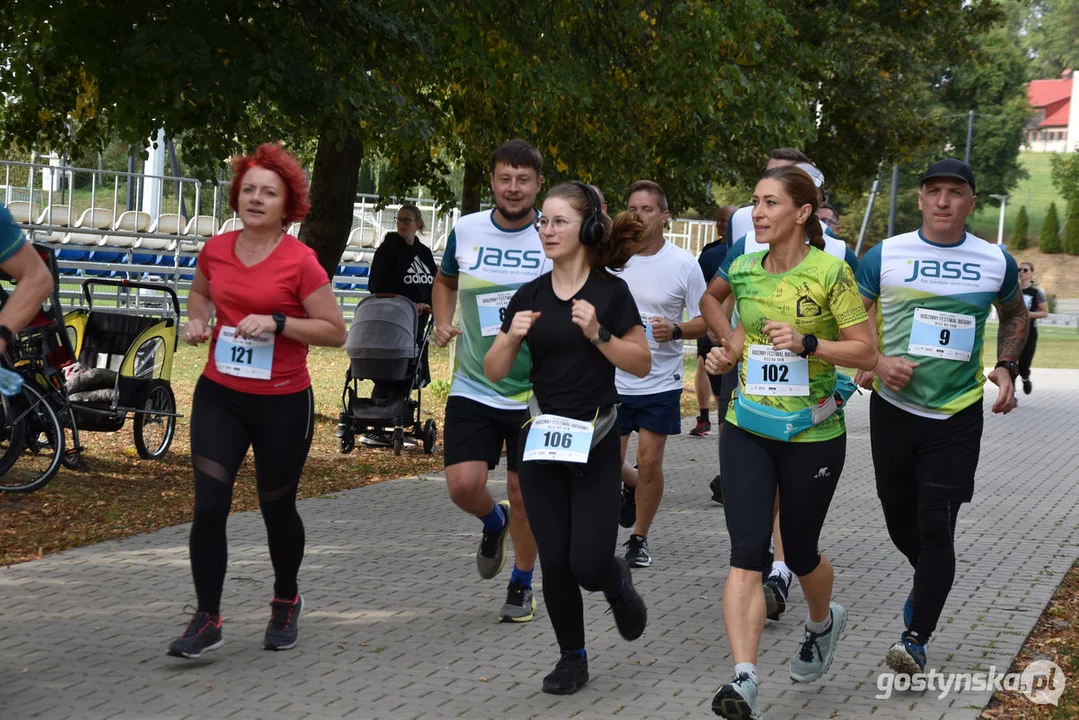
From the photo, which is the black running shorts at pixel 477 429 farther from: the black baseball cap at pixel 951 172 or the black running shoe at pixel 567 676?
the black baseball cap at pixel 951 172

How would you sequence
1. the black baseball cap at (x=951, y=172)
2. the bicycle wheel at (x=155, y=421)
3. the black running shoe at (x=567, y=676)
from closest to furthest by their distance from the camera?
the black running shoe at (x=567, y=676) < the black baseball cap at (x=951, y=172) < the bicycle wheel at (x=155, y=421)

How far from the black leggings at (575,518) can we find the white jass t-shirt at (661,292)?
262cm

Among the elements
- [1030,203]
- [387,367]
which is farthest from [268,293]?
[1030,203]

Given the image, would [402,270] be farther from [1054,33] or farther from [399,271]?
[1054,33]

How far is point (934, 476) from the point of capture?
5625 mm

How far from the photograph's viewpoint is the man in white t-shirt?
25.8ft

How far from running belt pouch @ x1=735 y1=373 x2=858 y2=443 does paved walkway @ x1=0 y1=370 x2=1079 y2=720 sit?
101 cm

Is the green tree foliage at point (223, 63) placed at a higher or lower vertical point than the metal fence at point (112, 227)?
higher

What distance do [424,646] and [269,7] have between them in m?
5.45

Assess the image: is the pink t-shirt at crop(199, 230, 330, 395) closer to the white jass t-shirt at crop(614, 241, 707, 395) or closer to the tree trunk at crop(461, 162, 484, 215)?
the white jass t-shirt at crop(614, 241, 707, 395)

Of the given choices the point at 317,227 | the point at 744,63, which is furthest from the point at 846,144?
the point at 317,227

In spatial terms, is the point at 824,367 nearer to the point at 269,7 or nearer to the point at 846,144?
the point at 269,7

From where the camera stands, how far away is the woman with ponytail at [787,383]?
506 centimetres

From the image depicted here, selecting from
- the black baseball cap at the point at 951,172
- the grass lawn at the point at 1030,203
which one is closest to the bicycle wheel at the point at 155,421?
the black baseball cap at the point at 951,172
